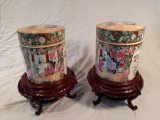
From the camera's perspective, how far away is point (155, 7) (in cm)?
84

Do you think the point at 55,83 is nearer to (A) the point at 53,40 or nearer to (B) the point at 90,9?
(A) the point at 53,40

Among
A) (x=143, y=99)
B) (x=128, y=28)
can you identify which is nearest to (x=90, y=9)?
(x=128, y=28)

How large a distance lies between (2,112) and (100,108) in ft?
1.60

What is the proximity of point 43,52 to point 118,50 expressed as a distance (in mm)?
307

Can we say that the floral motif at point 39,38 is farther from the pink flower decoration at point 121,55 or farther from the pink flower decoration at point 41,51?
the pink flower decoration at point 121,55

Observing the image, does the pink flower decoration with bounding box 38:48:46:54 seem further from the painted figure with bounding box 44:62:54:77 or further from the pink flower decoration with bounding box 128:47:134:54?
the pink flower decoration with bounding box 128:47:134:54

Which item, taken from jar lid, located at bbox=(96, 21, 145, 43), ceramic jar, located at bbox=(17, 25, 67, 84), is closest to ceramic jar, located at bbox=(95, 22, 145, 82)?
jar lid, located at bbox=(96, 21, 145, 43)

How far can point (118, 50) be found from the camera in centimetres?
59

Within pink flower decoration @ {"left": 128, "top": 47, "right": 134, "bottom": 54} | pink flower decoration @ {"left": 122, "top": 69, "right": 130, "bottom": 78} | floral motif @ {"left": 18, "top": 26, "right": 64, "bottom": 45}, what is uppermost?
floral motif @ {"left": 18, "top": 26, "right": 64, "bottom": 45}

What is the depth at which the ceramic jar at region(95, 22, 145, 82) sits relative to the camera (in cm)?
57

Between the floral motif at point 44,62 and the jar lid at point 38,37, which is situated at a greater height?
the jar lid at point 38,37

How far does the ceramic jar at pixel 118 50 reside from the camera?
0.57 m

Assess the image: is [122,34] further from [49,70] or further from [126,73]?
[49,70]

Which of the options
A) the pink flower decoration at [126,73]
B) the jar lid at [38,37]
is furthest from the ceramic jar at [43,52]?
the pink flower decoration at [126,73]
